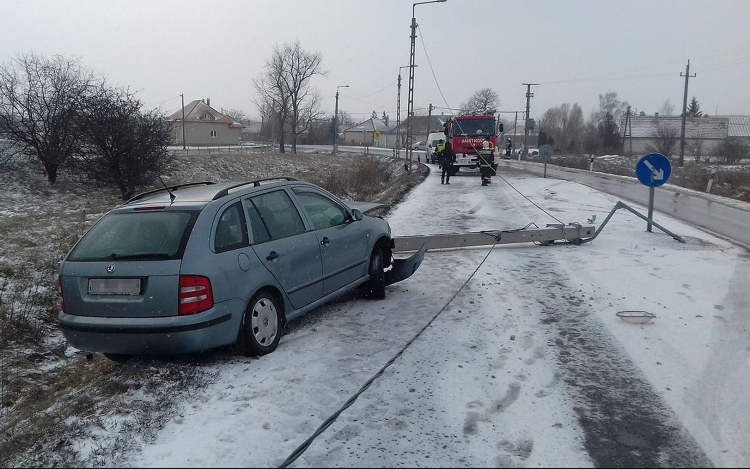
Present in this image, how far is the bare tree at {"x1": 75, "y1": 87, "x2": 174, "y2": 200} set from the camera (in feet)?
83.5

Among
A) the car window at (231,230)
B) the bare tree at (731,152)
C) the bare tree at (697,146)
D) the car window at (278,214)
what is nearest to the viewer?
the car window at (231,230)

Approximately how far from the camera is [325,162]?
54219 millimetres

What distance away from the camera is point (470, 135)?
3266 centimetres

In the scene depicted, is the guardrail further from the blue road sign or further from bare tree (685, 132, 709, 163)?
bare tree (685, 132, 709, 163)

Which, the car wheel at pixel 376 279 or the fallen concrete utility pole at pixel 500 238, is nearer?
the car wheel at pixel 376 279

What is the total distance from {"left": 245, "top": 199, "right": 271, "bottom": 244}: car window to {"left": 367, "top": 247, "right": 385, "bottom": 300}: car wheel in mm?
2019

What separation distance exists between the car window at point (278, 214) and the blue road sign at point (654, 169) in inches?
282

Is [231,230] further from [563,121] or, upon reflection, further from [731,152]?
[563,121]

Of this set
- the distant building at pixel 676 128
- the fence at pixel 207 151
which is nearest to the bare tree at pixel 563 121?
the distant building at pixel 676 128

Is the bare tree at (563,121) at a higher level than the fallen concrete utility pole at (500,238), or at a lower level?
higher

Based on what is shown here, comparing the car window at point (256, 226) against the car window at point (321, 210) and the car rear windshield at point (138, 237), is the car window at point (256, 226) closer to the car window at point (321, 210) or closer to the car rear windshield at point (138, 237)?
the car rear windshield at point (138, 237)

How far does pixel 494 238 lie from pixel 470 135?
23.0m

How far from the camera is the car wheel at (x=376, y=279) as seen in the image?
7625 mm

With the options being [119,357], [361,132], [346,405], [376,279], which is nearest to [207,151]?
[376,279]
